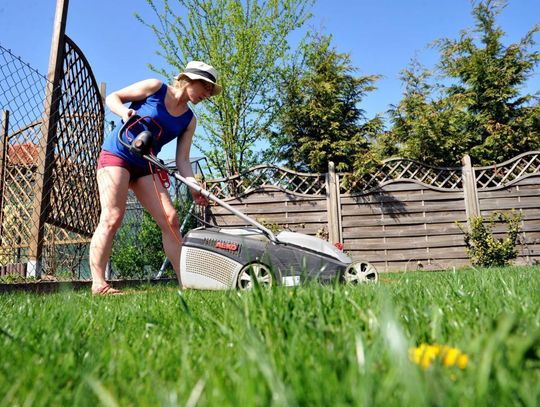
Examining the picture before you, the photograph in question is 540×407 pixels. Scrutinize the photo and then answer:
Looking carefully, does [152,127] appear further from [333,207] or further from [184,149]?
[333,207]

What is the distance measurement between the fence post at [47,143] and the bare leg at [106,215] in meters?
1.47

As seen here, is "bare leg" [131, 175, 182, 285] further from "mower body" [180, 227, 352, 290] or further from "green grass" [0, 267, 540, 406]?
"green grass" [0, 267, 540, 406]

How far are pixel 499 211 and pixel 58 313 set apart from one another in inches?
393

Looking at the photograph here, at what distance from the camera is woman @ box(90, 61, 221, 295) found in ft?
12.6

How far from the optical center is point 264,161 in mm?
14320

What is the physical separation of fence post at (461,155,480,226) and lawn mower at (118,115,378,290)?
6.34 metres

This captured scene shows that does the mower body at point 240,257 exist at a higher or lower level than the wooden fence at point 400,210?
lower

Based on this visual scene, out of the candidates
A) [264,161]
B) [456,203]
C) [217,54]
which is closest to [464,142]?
[456,203]

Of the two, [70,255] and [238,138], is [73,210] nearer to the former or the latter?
[70,255]

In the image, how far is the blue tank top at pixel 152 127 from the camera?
3.94 metres

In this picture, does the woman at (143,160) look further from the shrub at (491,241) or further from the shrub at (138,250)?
the shrub at (491,241)

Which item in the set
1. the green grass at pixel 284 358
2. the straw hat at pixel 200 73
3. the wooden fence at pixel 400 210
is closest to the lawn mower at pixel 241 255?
the straw hat at pixel 200 73

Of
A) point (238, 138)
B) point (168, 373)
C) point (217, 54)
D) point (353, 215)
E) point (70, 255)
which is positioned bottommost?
point (168, 373)

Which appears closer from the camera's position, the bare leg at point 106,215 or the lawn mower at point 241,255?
the bare leg at point 106,215
